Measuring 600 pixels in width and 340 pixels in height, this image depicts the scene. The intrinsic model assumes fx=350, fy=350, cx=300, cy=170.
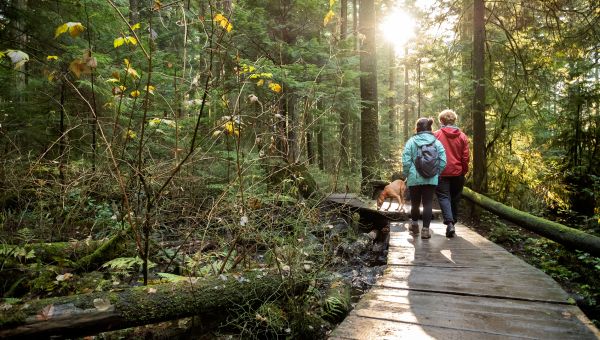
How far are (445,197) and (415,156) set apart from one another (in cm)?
112

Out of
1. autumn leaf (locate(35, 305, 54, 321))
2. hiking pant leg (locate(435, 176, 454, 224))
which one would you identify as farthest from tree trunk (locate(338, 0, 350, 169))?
autumn leaf (locate(35, 305, 54, 321))

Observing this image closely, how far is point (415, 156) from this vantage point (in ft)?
19.9

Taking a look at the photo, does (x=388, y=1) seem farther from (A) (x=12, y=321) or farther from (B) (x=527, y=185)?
(A) (x=12, y=321)

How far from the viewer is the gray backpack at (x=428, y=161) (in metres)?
5.91

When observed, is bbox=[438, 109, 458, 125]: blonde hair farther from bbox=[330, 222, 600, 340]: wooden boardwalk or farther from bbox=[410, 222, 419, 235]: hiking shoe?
bbox=[330, 222, 600, 340]: wooden boardwalk

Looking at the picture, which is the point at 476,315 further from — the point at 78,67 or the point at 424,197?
the point at 78,67

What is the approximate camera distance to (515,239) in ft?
30.2

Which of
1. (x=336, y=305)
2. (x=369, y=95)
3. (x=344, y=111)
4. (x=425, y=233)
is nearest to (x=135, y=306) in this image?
(x=336, y=305)

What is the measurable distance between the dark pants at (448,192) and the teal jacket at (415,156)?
0.58m

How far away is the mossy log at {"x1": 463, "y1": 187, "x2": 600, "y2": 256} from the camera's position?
4953 millimetres

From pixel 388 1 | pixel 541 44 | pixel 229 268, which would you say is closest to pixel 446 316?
pixel 229 268

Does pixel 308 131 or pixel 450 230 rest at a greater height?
pixel 308 131

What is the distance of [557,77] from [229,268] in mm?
10861

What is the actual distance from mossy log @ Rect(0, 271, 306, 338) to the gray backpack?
2988 millimetres
